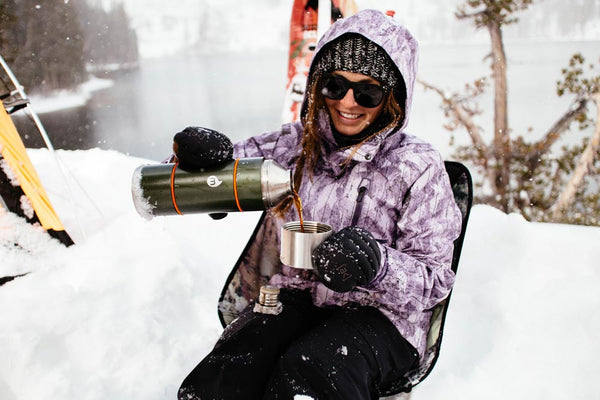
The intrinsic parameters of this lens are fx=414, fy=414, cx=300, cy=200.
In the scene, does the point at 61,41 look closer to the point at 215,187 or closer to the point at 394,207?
the point at 215,187

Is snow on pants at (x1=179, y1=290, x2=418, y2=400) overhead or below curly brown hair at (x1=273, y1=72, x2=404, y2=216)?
below

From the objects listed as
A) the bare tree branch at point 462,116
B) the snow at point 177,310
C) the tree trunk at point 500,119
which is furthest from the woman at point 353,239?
the bare tree branch at point 462,116

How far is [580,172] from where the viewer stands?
5203 mm

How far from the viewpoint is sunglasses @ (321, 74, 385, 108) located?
1399 mm

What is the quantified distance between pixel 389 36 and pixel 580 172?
16.4ft

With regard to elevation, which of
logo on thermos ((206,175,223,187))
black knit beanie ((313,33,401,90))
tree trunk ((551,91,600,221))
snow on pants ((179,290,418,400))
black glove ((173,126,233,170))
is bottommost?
tree trunk ((551,91,600,221))

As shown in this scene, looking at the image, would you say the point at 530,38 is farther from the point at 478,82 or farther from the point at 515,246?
the point at 515,246

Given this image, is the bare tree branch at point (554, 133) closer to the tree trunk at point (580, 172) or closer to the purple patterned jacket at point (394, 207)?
the tree trunk at point (580, 172)

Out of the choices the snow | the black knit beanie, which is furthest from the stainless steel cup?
the snow

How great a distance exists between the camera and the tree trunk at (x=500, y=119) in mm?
5500

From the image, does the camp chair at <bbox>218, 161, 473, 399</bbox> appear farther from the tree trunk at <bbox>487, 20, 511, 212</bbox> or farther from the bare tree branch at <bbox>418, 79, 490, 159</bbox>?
the bare tree branch at <bbox>418, 79, 490, 159</bbox>

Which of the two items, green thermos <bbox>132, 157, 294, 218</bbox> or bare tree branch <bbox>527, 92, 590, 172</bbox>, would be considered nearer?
green thermos <bbox>132, 157, 294, 218</bbox>

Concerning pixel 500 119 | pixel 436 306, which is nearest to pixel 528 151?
pixel 500 119

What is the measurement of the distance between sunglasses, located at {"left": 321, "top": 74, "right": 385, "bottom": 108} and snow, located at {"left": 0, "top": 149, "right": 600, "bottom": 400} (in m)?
1.11
